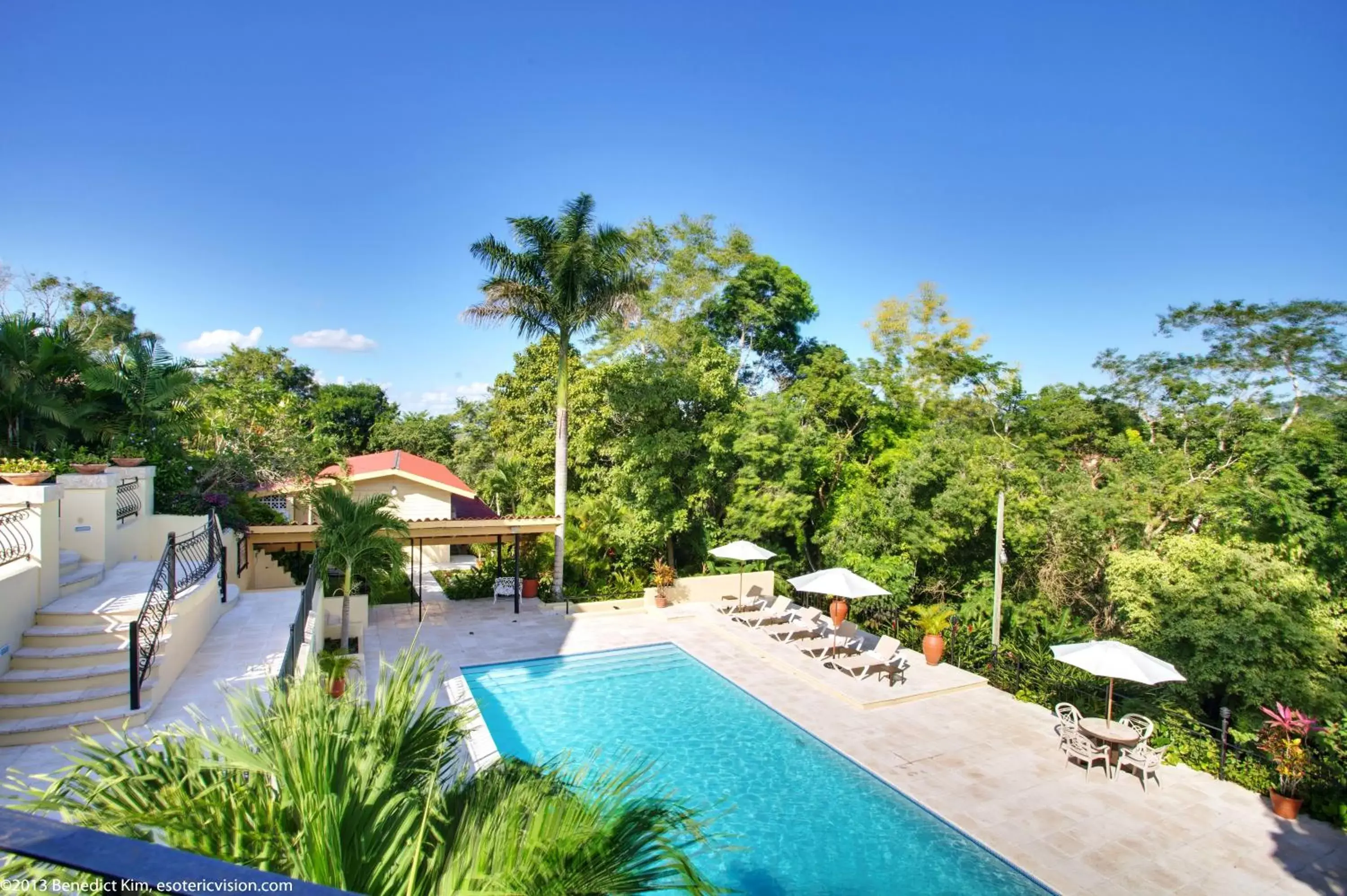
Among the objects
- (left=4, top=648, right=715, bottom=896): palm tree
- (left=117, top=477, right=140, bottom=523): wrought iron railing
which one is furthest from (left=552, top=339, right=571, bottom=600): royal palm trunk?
(left=4, top=648, right=715, bottom=896): palm tree

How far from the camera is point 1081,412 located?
70.0 feet

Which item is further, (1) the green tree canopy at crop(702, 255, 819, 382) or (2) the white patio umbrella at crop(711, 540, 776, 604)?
(1) the green tree canopy at crop(702, 255, 819, 382)

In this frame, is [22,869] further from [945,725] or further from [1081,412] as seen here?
[1081,412]

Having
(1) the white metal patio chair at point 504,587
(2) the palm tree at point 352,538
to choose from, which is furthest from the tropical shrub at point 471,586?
(2) the palm tree at point 352,538

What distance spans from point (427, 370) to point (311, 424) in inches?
457

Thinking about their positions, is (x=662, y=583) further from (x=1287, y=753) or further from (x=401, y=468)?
(x=1287, y=753)

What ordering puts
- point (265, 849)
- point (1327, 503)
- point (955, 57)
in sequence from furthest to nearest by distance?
point (955, 57) < point (1327, 503) < point (265, 849)

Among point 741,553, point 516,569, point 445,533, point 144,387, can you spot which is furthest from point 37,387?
point 741,553

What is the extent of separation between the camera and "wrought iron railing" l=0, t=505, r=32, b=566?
27.6 ft

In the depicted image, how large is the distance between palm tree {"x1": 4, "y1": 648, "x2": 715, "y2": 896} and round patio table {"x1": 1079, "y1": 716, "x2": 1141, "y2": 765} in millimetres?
9436

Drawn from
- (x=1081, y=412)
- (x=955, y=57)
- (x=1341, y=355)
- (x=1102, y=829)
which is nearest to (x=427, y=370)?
(x=955, y=57)

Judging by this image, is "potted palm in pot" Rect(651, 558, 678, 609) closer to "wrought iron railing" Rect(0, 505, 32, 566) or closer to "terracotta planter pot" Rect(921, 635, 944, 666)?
"terracotta planter pot" Rect(921, 635, 944, 666)

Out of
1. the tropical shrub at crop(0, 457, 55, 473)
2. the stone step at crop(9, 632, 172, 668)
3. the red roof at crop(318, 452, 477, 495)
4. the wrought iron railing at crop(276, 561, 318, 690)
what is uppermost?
the tropical shrub at crop(0, 457, 55, 473)

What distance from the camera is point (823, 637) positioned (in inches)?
637
